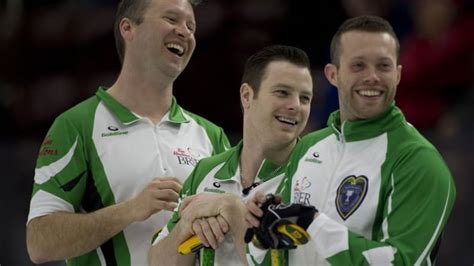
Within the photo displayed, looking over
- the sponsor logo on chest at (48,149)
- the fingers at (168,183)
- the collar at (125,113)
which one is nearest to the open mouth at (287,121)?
the fingers at (168,183)

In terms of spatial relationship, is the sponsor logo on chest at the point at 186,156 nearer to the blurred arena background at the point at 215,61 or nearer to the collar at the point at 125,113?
the collar at the point at 125,113

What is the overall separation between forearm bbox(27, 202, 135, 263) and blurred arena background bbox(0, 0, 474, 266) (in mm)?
1940

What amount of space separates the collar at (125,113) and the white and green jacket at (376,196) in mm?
1170

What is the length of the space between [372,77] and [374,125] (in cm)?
18

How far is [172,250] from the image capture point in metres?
4.94

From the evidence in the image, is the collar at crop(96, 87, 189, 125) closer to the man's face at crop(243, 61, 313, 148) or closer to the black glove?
the man's face at crop(243, 61, 313, 148)

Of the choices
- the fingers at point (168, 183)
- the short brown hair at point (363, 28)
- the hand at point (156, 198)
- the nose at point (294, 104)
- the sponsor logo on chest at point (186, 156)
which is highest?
the short brown hair at point (363, 28)

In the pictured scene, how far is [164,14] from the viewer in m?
5.55

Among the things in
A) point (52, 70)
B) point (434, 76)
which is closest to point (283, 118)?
point (434, 76)

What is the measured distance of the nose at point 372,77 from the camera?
4.39m

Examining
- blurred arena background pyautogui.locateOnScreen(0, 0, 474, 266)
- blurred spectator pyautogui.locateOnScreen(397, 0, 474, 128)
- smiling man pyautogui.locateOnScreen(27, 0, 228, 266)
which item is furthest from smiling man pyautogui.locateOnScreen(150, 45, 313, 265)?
blurred spectator pyautogui.locateOnScreen(397, 0, 474, 128)

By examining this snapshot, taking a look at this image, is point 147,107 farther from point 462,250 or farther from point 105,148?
point 462,250

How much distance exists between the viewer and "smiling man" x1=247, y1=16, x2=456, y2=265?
415 centimetres

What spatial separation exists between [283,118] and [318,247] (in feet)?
3.22
